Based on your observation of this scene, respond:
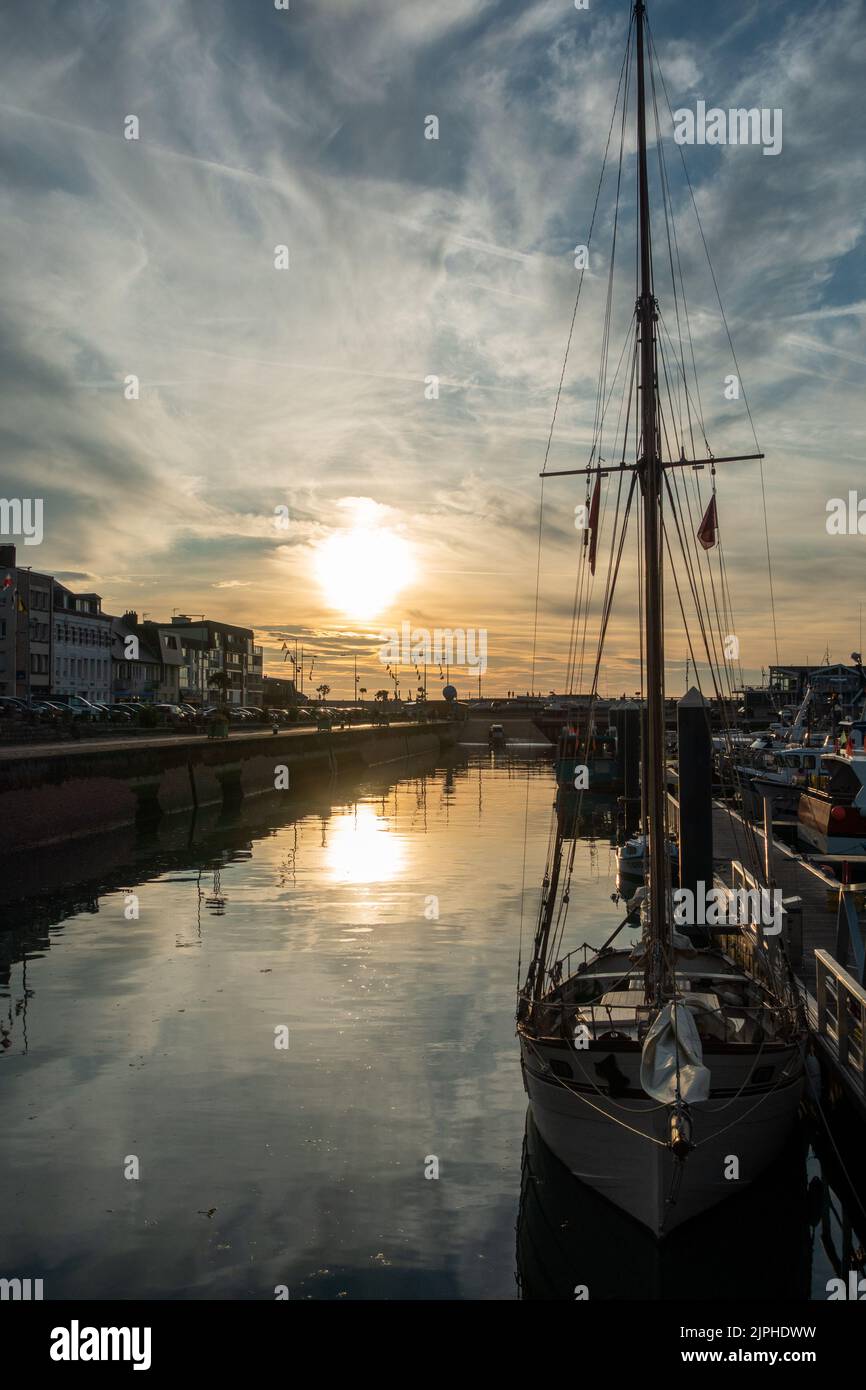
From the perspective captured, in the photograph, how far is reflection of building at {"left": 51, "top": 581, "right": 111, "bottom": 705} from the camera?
124375mm

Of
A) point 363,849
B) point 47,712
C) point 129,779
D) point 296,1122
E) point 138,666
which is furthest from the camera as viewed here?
point 138,666

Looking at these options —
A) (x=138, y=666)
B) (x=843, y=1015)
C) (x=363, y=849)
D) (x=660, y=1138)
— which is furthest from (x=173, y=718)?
(x=660, y=1138)

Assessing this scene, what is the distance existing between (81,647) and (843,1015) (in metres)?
125

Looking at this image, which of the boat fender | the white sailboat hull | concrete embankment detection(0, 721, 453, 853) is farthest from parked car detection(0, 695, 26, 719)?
the boat fender

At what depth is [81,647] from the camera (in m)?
130

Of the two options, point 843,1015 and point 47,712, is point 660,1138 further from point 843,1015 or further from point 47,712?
point 47,712

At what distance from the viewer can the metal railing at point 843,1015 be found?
13795 mm

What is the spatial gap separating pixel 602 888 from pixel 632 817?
618 inches

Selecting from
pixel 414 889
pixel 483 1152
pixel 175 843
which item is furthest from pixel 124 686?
pixel 483 1152

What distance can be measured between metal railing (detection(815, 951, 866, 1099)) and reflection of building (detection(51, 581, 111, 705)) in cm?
11461

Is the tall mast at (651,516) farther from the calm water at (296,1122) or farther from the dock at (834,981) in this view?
the calm water at (296,1122)

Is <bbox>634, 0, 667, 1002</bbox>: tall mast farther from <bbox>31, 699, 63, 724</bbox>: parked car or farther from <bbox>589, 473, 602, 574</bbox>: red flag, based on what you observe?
<bbox>31, 699, 63, 724</bbox>: parked car

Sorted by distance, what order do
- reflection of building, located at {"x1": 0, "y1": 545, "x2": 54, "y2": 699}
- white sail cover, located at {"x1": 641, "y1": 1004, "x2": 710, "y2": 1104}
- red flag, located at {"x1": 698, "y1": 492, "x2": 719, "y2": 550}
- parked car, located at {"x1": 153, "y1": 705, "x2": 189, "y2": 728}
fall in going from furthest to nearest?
reflection of building, located at {"x1": 0, "y1": 545, "x2": 54, "y2": 699} → parked car, located at {"x1": 153, "y1": 705, "x2": 189, "y2": 728} → red flag, located at {"x1": 698, "y1": 492, "x2": 719, "y2": 550} → white sail cover, located at {"x1": 641, "y1": 1004, "x2": 710, "y2": 1104}

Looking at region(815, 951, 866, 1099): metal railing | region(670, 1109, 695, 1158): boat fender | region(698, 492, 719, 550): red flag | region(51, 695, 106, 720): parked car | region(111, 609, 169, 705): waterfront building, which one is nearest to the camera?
region(670, 1109, 695, 1158): boat fender
